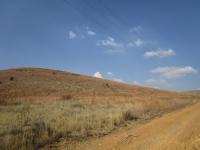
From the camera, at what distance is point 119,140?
7.14 meters

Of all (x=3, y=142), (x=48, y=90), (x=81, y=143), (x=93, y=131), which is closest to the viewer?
(x=3, y=142)

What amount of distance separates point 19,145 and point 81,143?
2.12m

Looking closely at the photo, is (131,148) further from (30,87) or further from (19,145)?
(30,87)

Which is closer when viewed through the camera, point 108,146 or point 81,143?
point 108,146

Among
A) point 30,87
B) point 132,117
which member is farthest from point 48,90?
point 132,117

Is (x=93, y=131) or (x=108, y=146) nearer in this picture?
(x=108, y=146)

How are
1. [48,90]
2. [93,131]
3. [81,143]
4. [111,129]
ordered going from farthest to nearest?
1. [48,90]
2. [111,129]
3. [93,131]
4. [81,143]

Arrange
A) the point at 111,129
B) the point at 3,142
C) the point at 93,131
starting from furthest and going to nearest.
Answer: the point at 111,129
the point at 93,131
the point at 3,142

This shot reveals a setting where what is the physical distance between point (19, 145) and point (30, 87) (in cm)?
3320

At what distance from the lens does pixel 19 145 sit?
617 centimetres

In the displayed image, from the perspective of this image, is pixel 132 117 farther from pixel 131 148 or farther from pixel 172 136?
pixel 131 148

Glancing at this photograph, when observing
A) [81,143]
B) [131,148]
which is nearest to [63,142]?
[81,143]

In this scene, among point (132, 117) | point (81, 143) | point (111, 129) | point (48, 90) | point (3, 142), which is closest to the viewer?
point (3, 142)

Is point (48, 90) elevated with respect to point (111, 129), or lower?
elevated
